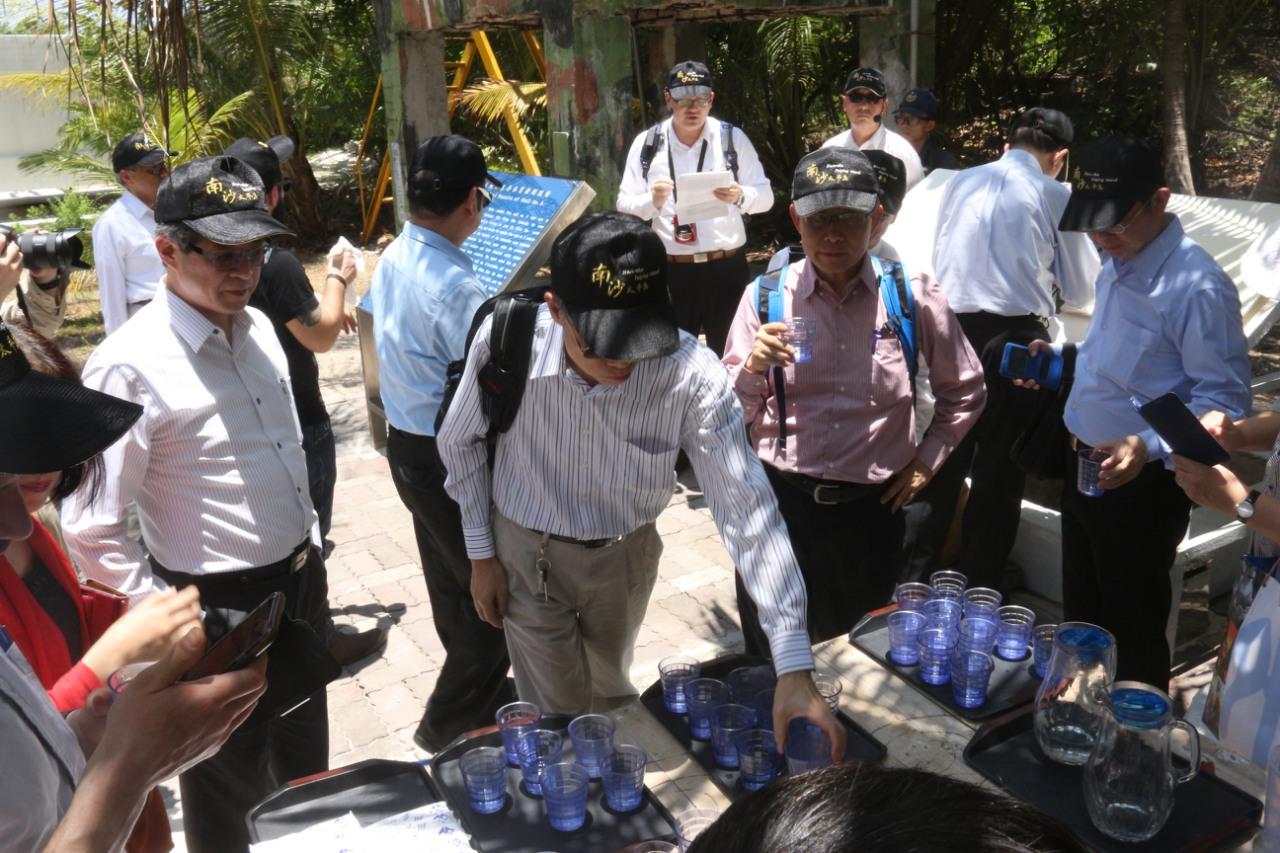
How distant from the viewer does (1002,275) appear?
16.3 feet

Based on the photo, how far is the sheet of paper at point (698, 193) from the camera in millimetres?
5703

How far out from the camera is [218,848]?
2.97 metres

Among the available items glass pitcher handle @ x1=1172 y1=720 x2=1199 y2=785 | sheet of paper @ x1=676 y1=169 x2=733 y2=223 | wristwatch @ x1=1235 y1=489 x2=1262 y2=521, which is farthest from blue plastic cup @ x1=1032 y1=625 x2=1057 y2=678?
sheet of paper @ x1=676 y1=169 x2=733 y2=223

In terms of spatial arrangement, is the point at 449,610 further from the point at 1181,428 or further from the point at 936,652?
the point at 1181,428

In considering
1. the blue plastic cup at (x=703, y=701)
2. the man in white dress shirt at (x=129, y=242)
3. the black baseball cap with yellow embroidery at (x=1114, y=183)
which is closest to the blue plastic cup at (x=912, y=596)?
the blue plastic cup at (x=703, y=701)

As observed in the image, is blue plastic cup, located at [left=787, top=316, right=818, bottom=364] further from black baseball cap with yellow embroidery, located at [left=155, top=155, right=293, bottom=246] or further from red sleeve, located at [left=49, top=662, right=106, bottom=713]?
red sleeve, located at [left=49, top=662, right=106, bottom=713]

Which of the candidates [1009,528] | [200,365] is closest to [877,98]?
[1009,528]

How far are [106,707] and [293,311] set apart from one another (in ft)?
8.11

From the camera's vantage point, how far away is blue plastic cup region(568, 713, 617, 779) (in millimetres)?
2143

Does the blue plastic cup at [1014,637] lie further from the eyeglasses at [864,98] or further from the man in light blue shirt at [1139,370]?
the eyeglasses at [864,98]

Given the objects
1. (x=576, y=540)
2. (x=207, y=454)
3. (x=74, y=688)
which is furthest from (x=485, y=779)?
(x=207, y=454)

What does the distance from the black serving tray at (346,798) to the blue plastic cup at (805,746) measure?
71cm

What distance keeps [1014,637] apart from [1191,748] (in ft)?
1.95

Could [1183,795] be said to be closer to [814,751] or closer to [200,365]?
[814,751]
